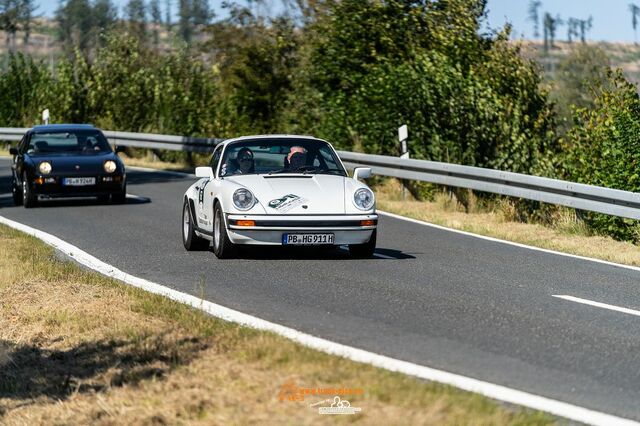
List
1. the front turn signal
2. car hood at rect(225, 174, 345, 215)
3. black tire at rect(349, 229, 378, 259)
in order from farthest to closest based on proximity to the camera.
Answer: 1. black tire at rect(349, 229, 378, 259)
2. car hood at rect(225, 174, 345, 215)
3. the front turn signal

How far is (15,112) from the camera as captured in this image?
3991cm

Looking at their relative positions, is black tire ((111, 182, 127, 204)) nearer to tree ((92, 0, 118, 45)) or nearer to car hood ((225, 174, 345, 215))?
car hood ((225, 174, 345, 215))

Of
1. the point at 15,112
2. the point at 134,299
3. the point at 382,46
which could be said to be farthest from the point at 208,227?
the point at 15,112

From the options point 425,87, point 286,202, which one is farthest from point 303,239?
point 425,87

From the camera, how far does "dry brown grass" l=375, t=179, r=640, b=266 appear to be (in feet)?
49.5

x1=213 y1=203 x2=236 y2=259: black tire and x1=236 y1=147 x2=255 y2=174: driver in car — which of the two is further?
x1=236 y1=147 x2=255 y2=174: driver in car

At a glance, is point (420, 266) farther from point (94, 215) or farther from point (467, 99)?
point (467, 99)

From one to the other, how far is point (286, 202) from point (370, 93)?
39.9ft

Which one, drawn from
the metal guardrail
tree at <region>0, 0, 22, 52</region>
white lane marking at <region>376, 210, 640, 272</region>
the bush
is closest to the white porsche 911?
white lane marking at <region>376, 210, 640, 272</region>

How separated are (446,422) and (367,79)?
20107 mm

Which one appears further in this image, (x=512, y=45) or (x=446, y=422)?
(x=512, y=45)

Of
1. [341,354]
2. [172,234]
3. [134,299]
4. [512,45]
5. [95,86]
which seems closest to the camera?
[341,354]

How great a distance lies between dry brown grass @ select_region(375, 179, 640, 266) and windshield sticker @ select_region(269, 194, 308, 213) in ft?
12.3

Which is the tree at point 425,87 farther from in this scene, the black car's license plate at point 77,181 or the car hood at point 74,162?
the black car's license plate at point 77,181
